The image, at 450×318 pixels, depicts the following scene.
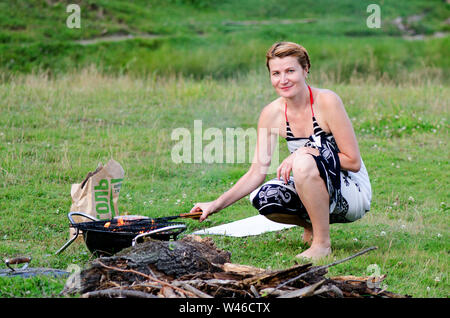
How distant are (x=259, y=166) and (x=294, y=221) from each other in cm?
55

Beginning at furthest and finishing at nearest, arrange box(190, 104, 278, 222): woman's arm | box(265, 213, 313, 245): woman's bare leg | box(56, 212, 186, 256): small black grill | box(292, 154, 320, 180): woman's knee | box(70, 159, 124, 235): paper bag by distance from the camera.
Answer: box(70, 159, 124, 235): paper bag, box(265, 213, 313, 245): woman's bare leg, box(190, 104, 278, 222): woman's arm, box(292, 154, 320, 180): woman's knee, box(56, 212, 186, 256): small black grill

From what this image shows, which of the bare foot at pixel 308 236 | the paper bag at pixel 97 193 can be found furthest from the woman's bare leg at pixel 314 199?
the paper bag at pixel 97 193

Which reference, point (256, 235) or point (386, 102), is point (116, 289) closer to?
point (256, 235)

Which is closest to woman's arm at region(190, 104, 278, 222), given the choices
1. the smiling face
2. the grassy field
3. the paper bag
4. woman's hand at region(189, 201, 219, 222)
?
woman's hand at region(189, 201, 219, 222)

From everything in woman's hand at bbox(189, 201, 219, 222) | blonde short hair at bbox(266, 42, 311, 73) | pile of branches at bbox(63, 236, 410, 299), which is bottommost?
pile of branches at bbox(63, 236, 410, 299)

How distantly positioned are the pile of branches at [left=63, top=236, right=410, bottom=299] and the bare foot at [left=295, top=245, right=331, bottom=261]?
88 centimetres

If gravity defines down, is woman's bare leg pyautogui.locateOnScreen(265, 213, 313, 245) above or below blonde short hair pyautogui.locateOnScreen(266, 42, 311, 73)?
below

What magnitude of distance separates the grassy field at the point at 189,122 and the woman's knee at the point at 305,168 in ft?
2.36

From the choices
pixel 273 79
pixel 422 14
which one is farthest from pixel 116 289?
pixel 422 14

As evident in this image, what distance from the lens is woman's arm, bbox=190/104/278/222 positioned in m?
5.21

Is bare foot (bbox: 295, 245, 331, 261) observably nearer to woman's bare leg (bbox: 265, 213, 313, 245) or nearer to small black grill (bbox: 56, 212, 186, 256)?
woman's bare leg (bbox: 265, 213, 313, 245)

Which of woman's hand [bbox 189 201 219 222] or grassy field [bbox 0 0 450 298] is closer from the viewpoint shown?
woman's hand [bbox 189 201 219 222]

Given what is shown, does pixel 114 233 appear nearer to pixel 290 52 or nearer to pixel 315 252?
pixel 315 252

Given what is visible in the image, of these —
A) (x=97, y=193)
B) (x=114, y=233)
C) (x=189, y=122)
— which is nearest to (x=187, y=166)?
(x=189, y=122)
